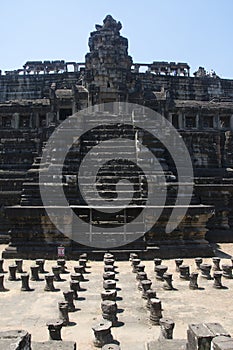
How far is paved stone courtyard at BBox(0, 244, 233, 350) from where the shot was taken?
7340 mm

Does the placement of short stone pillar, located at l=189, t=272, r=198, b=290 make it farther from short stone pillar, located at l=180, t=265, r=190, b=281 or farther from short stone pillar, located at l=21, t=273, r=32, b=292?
short stone pillar, located at l=21, t=273, r=32, b=292

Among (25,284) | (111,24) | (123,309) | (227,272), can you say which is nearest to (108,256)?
(25,284)

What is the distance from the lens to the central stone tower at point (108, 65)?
96.4ft

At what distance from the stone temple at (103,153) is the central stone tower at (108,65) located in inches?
3.0

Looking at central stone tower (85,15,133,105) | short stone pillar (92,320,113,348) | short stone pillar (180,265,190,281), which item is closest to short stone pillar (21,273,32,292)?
short stone pillar (92,320,113,348)

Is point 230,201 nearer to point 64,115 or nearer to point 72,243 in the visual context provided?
point 72,243

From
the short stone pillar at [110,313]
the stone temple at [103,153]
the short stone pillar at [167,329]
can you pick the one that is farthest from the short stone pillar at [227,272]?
the short stone pillar at [167,329]

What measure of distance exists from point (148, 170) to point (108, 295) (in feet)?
34.5

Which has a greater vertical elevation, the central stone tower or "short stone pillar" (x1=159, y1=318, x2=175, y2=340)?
the central stone tower

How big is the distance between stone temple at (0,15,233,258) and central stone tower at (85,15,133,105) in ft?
0.25

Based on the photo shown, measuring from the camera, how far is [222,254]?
16406mm

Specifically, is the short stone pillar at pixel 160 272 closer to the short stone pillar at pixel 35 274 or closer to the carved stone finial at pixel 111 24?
the short stone pillar at pixel 35 274

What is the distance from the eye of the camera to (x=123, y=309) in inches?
348

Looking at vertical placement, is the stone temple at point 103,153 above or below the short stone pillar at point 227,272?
above
